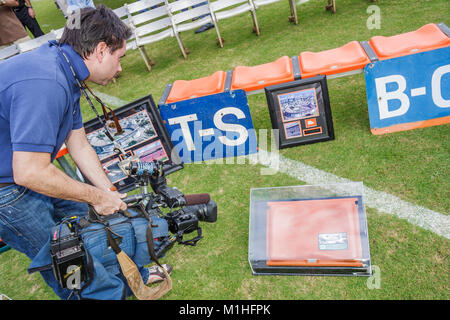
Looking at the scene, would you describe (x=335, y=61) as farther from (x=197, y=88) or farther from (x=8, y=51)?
(x=8, y=51)

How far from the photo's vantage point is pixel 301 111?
3818 mm

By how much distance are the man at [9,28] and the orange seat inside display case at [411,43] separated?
23.9 ft

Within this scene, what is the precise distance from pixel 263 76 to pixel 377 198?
1.79 metres

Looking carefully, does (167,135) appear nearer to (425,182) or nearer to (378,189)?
(378,189)

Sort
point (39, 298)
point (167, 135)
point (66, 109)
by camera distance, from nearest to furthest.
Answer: point (66, 109) → point (39, 298) → point (167, 135)

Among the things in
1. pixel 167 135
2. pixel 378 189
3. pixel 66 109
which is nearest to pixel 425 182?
pixel 378 189

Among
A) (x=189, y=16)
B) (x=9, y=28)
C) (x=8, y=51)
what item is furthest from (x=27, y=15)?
(x=189, y=16)

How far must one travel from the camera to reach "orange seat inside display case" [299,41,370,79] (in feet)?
11.6

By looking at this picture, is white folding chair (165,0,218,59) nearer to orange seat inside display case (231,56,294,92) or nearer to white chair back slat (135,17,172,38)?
white chair back slat (135,17,172,38)

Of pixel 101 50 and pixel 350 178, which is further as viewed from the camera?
pixel 350 178

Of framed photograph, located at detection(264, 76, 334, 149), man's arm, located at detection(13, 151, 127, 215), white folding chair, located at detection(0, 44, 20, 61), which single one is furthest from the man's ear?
white folding chair, located at detection(0, 44, 20, 61)

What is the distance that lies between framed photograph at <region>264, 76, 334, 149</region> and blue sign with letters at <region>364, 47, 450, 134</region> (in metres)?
0.50
